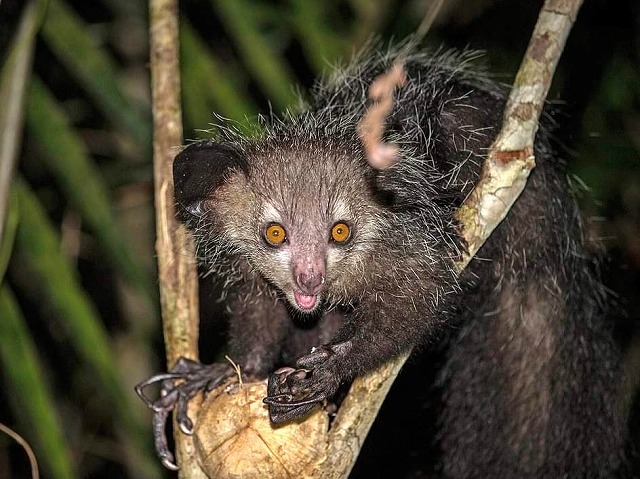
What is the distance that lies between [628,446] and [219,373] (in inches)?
70.5

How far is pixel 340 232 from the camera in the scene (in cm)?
313

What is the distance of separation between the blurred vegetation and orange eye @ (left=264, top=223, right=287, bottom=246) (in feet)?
2.27

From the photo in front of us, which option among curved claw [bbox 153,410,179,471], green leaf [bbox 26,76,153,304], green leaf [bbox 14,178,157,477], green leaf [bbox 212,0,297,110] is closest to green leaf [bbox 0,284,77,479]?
green leaf [bbox 14,178,157,477]

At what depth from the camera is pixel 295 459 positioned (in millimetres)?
2723

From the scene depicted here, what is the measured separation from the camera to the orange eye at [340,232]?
312 centimetres

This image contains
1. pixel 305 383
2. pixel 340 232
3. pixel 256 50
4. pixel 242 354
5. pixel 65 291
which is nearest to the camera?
pixel 305 383

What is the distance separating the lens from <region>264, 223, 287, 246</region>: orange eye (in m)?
3.13

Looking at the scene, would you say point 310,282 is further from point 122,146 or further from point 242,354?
point 122,146

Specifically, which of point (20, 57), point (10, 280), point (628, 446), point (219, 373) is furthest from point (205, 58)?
point (628, 446)

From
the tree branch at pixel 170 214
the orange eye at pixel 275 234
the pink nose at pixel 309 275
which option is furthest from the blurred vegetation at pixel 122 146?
the pink nose at pixel 309 275

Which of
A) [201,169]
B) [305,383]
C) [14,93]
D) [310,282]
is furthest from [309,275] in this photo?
[14,93]

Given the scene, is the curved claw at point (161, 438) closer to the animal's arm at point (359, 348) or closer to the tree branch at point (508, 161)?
the tree branch at point (508, 161)

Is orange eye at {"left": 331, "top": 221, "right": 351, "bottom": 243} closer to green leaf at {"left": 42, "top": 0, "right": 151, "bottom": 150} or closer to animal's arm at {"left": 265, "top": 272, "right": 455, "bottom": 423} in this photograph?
animal's arm at {"left": 265, "top": 272, "right": 455, "bottom": 423}

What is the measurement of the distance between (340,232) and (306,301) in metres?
0.26
